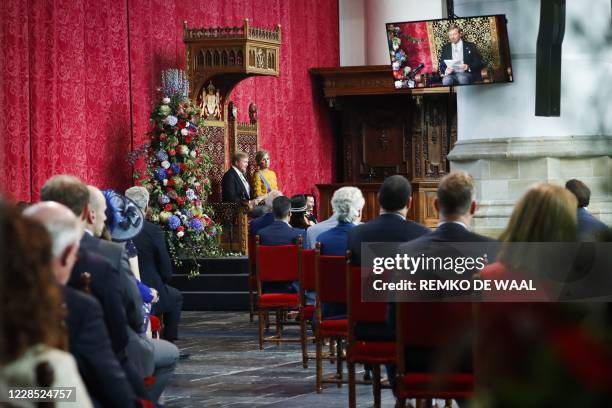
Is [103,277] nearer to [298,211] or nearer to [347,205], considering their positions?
[347,205]

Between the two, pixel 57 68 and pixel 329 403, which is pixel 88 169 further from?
pixel 329 403

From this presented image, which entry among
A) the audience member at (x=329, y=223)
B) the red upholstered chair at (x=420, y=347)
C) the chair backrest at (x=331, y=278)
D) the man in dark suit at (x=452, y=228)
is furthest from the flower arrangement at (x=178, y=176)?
the red upholstered chair at (x=420, y=347)

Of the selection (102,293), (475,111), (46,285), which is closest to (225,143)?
Answer: (475,111)

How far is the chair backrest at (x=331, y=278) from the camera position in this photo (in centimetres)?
609

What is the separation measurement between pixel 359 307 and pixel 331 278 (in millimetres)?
787

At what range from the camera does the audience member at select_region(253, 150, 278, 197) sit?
14.9 m

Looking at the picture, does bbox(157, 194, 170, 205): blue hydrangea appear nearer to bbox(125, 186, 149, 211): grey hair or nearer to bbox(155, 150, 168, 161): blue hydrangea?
bbox(155, 150, 168, 161): blue hydrangea

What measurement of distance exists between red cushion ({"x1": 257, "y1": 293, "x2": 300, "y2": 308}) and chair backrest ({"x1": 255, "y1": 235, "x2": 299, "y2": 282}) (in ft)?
0.43

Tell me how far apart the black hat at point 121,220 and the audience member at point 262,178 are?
9289 mm

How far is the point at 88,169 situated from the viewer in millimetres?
12500

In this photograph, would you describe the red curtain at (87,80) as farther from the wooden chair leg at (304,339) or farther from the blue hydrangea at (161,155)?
the wooden chair leg at (304,339)

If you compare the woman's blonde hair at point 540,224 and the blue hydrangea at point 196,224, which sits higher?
the woman's blonde hair at point 540,224

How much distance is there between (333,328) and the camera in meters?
6.46

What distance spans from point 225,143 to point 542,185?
1187cm
